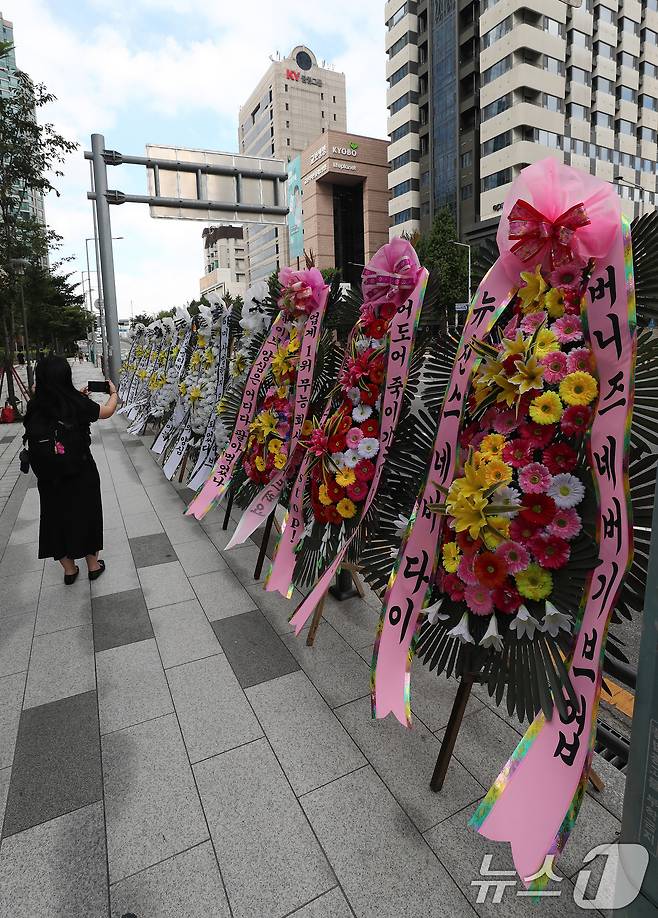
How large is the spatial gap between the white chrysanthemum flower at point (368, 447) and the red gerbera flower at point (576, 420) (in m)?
1.10

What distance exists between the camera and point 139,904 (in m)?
1.69

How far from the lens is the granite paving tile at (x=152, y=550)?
440cm

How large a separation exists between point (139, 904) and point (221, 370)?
4.42 metres

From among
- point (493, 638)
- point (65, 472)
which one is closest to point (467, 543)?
point (493, 638)

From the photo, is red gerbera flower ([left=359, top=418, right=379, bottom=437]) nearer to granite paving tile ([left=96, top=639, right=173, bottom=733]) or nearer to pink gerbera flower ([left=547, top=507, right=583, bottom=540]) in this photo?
pink gerbera flower ([left=547, top=507, right=583, bottom=540])

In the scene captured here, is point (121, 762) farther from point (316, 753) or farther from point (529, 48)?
point (529, 48)

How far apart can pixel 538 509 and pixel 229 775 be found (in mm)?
1648

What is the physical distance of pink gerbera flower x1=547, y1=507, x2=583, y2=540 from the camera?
1.63m

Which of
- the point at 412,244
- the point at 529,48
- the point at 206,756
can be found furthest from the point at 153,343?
the point at 529,48

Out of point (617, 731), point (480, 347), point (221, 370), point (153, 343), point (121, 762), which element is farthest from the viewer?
point (153, 343)

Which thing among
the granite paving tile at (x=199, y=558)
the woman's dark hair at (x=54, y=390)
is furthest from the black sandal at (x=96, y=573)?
the woman's dark hair at (x=54, y=390)

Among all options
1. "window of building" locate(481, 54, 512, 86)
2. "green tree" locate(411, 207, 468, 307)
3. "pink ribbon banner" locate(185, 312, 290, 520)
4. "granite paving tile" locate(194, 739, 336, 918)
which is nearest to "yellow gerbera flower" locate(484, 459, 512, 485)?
"granite paving tile" locate(194, 739, 336, 918)

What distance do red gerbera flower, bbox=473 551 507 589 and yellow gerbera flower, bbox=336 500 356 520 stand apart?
1038 mm

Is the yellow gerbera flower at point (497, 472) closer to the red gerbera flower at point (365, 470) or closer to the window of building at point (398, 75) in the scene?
the red gerbera flower at point (365, 470)
